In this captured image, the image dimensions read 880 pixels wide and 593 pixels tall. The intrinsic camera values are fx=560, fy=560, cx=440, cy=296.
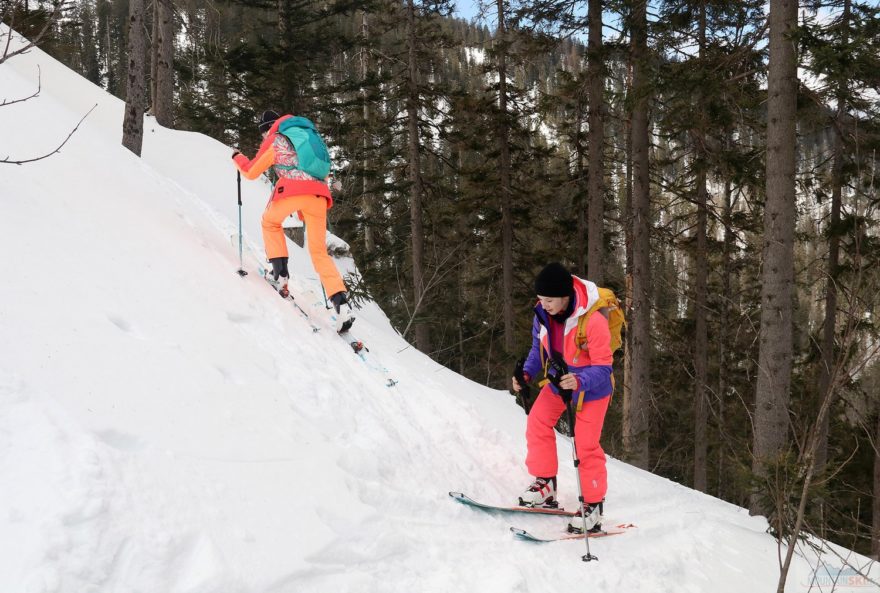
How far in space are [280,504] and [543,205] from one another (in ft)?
58.2

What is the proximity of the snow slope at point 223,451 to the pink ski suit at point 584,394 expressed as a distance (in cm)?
42

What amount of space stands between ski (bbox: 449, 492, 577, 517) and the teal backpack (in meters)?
3.72

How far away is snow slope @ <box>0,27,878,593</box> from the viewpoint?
259cm

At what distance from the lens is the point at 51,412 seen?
2.89 m

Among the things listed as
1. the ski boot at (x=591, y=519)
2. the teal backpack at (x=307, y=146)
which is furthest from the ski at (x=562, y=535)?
the teal backpack at (x=307, y=146)

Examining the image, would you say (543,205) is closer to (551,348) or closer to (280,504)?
(551,348)

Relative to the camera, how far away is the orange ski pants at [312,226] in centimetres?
618

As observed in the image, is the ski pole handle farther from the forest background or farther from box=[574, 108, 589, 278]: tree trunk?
box=[574, 108, 589, 278]: tree trunk

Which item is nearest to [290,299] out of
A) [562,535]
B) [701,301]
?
[562,535]

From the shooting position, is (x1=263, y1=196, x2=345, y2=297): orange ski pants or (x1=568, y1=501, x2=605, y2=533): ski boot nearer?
(x1=568, y1=501, x2=605, y2=533): ski boot

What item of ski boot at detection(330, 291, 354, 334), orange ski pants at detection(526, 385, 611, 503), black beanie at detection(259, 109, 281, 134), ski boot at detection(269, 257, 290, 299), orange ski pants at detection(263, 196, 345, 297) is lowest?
orange ski pants at detection(526, 385, 611, 503)

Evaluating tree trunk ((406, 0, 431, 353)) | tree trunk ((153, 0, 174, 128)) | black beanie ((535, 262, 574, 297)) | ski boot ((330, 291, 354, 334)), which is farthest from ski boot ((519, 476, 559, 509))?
tree trunk ((153, 0, 174, 128))

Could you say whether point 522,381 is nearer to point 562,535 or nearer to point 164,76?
point 562,535

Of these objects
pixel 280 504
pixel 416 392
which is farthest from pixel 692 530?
pixel 280 504
